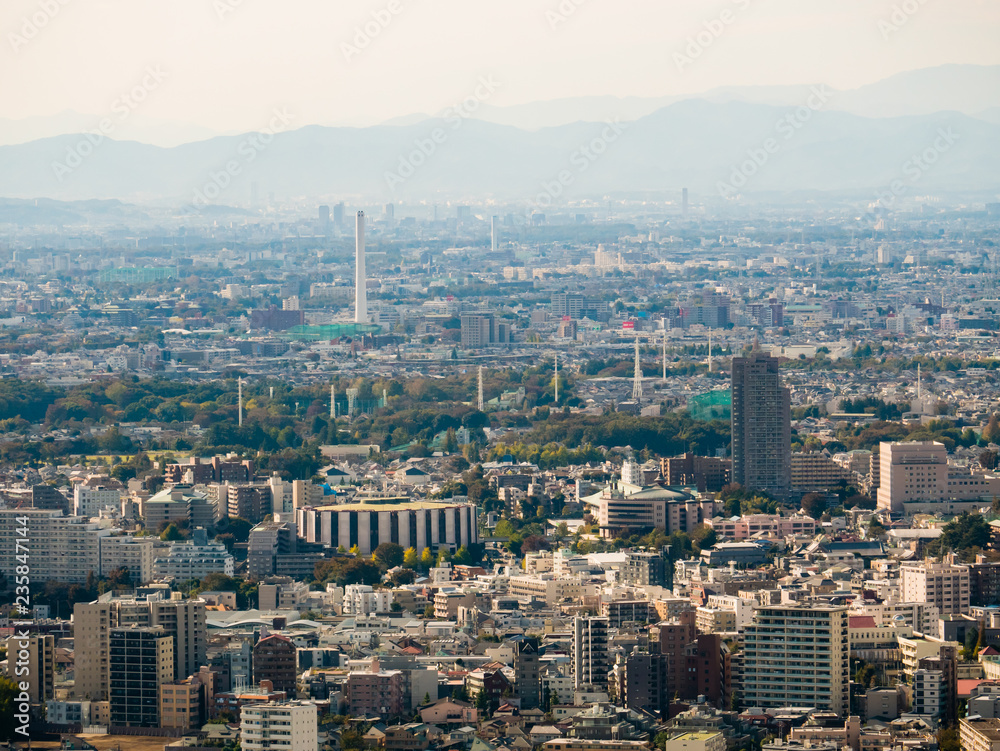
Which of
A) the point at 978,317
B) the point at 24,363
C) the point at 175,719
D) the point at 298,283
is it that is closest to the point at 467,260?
the point at 298,283

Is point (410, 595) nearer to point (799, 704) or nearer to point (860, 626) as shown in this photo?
point (860, 626)

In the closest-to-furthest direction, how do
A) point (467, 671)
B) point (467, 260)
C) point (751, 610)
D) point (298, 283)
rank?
point (467, 671) < point (751, 610) < point (298, 283) < point (467, 260)

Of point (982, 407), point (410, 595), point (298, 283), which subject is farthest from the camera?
point (298, 283)

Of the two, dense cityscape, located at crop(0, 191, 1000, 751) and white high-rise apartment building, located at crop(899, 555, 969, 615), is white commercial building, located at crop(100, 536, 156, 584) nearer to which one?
dense cityscape, located at crop(0, 191, 1000, 751)

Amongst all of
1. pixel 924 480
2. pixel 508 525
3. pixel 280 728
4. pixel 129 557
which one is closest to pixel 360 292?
pixel 924 480

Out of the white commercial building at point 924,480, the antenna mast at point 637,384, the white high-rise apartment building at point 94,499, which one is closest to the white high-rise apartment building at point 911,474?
the white commercial building at point 924,480

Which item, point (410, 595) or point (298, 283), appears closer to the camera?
point (410, 595)

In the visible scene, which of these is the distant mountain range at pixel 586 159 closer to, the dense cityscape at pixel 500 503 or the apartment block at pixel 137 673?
the dense cityscape at pixel 500 503
